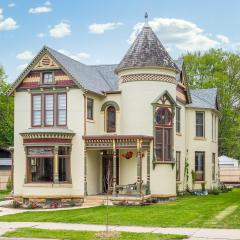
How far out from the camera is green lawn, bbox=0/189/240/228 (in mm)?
21953

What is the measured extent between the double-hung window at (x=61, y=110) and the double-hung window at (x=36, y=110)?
3.84 feet

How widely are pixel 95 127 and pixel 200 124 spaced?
10696 mm

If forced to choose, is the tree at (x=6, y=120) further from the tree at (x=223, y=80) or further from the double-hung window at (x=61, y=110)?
the double-hung window at (x=61, y=110)

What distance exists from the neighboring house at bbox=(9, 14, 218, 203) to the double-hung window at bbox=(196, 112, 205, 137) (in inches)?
283

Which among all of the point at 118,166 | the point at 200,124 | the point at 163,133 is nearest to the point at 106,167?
the point at 118,166

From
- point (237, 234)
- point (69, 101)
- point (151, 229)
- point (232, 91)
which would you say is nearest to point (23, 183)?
point (69, 101)

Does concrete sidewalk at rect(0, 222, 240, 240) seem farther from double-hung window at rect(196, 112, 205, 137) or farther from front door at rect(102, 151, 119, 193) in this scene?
double-hung window at rect(196, 112, 205, 137)

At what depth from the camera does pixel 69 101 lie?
3241 centimetres

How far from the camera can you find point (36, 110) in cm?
3322

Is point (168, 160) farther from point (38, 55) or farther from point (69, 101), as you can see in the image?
point (38, 55)

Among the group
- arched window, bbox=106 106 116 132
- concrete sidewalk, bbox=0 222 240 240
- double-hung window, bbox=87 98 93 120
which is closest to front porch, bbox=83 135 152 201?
arched window, bbox=106 106 116 132

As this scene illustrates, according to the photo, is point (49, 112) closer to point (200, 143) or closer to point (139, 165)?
point (139, 165)

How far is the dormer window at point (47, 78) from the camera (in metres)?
32.9

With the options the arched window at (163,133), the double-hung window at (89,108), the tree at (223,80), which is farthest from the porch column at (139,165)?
the tree at (223,80)
